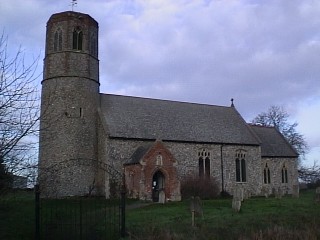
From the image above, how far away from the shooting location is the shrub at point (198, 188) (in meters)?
35.3

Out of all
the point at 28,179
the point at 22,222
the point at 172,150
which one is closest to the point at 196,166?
the point at 172,150

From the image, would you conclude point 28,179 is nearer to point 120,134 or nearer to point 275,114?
point 120,134

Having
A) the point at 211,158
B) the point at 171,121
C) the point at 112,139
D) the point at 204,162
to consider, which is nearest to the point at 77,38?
the point at 112,139

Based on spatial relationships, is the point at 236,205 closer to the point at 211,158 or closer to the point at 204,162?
the point at 204,162

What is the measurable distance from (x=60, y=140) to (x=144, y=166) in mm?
6783

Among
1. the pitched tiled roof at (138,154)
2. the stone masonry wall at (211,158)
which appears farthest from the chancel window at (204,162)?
the pitched tiled roof at (138,154)

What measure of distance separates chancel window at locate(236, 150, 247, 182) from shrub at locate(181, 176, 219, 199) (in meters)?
4.25

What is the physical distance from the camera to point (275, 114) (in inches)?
2525

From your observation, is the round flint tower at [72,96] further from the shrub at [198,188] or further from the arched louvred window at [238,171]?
the arched louvred window at [238,171]

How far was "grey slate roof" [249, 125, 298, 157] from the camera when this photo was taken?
4388 centimetres

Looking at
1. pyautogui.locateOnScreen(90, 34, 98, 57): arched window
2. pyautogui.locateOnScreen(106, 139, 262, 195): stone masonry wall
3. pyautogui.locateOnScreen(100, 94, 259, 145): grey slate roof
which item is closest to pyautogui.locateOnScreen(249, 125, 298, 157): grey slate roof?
pyautogui.locateOnScreen(106, 139, 262, 195): stone masonry wall

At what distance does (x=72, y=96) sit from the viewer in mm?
33781

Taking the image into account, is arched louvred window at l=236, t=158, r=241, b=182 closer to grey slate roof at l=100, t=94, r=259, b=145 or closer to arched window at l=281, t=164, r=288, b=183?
grey slate roof at l=100, t=94, r=259, b=145

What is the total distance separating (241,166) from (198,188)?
7.01 metres
